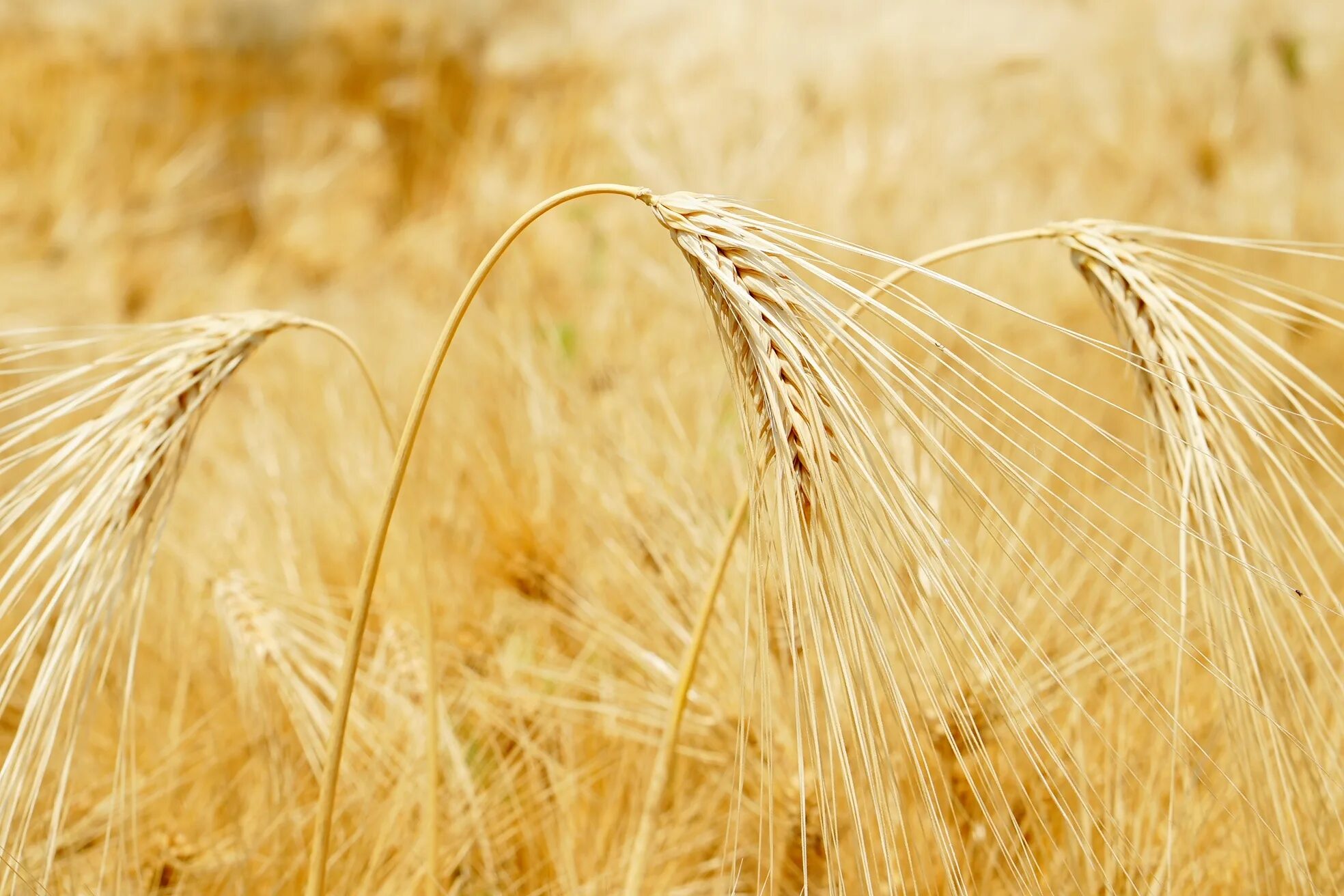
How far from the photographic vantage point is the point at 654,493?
0.71 m

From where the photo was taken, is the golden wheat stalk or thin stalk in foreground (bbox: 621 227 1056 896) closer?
the golden wheat stalk

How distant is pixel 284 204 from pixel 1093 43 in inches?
102

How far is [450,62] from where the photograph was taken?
266 centimetres

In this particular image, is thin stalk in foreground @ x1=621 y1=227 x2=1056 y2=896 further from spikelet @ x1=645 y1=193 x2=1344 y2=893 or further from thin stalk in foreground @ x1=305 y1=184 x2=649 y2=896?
thin stalk in foreground @ x1=305 y1=184 x2=649 y2=896

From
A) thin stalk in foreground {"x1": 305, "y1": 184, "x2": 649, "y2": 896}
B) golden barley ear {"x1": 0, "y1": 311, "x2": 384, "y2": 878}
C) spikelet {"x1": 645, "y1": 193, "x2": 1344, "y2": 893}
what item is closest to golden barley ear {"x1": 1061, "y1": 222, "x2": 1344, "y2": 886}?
spikelet {"x1": 645, "y1": 193, "x2": 1344, "y2": 893}

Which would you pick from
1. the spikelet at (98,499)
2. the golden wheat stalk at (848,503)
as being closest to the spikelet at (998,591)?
the golden wheat stalk at (848,503)

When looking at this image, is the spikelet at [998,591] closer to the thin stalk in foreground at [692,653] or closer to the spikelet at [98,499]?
the thin stalk in foreground at [692,653]

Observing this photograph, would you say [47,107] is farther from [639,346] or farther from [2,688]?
[2,688]

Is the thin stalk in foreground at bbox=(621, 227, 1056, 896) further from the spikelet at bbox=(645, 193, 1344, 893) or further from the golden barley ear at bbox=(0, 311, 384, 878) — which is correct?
the golden barley ear at bbox=(0, 311, 384, 878)

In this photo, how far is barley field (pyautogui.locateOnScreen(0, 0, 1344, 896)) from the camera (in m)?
0.32

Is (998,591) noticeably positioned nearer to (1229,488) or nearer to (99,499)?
(1229,488)

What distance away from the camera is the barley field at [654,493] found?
320 mm

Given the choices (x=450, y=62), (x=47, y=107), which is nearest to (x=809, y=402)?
(x=47, y=107)

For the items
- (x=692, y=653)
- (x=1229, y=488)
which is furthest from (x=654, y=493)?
(x=1229, y=488)
